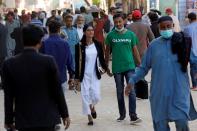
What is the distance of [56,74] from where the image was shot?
5555mm

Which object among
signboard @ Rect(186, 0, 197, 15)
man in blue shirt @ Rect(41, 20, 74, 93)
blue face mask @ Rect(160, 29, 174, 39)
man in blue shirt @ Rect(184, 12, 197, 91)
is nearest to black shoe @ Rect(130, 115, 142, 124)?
man in blue shirt @ Rect(41, 20, 74, 93)

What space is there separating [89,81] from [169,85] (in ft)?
10.6

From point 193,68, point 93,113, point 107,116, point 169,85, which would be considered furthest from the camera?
point 193,68

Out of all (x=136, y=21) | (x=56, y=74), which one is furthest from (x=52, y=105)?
(x=136, y=21)

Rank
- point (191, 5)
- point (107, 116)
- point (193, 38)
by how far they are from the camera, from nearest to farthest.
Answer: point (107, 116), point (193, 38), point (191, 5)

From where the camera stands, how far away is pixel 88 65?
9852mm

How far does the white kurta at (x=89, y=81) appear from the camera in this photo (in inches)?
387

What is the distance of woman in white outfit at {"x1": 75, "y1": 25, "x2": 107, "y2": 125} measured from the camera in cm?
983

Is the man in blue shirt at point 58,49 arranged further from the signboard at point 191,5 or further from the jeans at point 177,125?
the signboard at point 191,5

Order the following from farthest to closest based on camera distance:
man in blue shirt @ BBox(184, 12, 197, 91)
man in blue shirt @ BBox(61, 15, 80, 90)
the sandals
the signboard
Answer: the signboard
man in blue shirt @ BBox(61, 15, 80, 90)
man in blue shirt @ BBox(184, 12, 197, 91)
the sandals

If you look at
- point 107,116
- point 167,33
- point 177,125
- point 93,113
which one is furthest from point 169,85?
point 107,116

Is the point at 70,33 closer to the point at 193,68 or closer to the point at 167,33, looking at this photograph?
the point at 193,68

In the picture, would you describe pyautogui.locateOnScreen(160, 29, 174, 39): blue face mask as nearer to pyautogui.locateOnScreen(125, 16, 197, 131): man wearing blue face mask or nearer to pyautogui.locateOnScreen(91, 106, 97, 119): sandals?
pyautogui.locateOnScreen(125, 16, 197, 131): man wearing blue face mask

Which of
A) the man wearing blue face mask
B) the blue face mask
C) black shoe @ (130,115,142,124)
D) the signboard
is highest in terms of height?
the blue face mask
